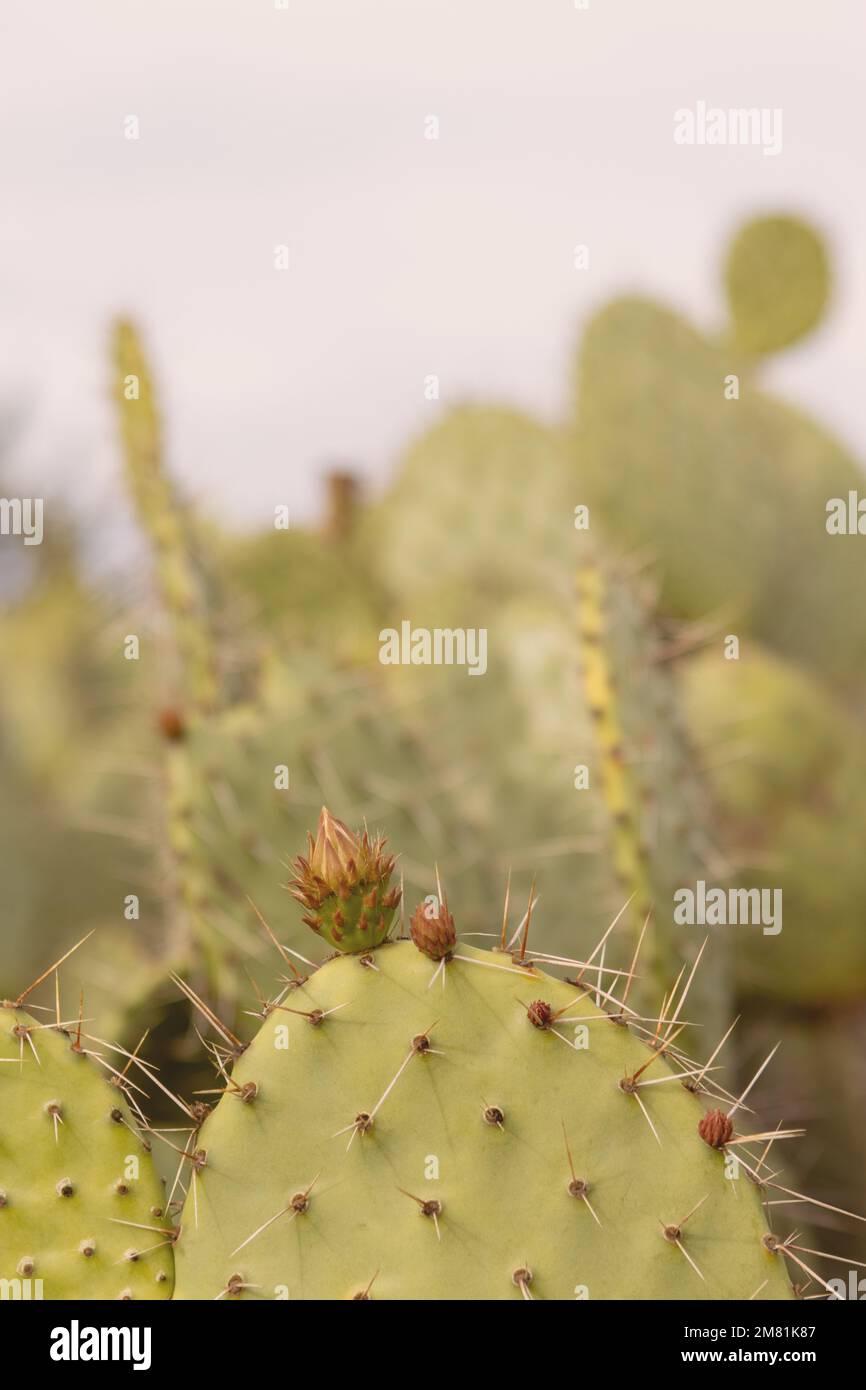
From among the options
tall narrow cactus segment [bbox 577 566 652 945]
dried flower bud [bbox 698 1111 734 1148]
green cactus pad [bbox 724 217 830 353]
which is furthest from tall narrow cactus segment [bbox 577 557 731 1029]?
green cactus pad [bbox 724 217 830 353]

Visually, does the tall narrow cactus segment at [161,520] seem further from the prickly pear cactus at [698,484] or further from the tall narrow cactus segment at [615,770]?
the prickly pear cactus at [698,484]

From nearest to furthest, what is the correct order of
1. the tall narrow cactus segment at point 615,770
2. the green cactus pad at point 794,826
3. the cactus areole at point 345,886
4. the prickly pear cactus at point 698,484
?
the cactus areole at point 345,886 → the tall narrow cactus segment at point 615,770 → the green cactus pad at point 794,826 → the prickly pear cactus at point 698,484

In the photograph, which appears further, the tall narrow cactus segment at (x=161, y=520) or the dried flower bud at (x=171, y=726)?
the tall narrow cactus segment at (x=161, y=520)

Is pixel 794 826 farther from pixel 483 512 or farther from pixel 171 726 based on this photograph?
pixel 171 726

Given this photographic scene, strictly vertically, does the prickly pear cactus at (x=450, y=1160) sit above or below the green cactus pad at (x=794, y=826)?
below

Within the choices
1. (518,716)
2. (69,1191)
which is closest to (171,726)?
(69,1191)

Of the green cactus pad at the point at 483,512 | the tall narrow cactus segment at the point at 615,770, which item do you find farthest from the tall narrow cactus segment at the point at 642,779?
the green cactus pad at the point at 483,512
